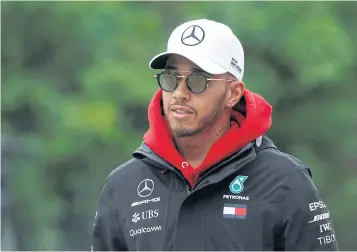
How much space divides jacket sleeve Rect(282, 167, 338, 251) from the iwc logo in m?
0.52

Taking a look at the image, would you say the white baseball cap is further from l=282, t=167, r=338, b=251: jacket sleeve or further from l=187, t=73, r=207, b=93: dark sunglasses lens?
l=282, t=167, r=338, b=251: jacket sleeve

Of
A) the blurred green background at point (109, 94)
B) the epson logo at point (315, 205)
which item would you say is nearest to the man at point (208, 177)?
the epson logo at point (315, 205)

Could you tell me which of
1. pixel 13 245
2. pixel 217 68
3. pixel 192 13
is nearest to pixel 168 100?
pixel 217 68

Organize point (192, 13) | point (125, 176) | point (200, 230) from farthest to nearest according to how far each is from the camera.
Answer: point (192, 13) → point (125, 176) → point (200, 230)

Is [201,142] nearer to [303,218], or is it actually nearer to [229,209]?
[229,209]

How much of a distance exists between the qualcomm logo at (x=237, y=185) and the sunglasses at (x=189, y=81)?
294mm

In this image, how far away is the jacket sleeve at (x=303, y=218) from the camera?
2.63m

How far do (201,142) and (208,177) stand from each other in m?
0.13

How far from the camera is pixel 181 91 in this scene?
270 cm

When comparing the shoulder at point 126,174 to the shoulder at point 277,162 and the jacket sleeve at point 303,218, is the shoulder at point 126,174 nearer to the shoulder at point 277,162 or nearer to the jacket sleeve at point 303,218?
the shoulder at point 277,162

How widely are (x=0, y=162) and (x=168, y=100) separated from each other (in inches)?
201

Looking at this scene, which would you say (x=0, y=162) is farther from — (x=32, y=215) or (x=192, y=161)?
(x=192, y=161)

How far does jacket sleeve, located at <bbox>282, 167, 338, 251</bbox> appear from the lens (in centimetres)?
263

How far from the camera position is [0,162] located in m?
7.59
